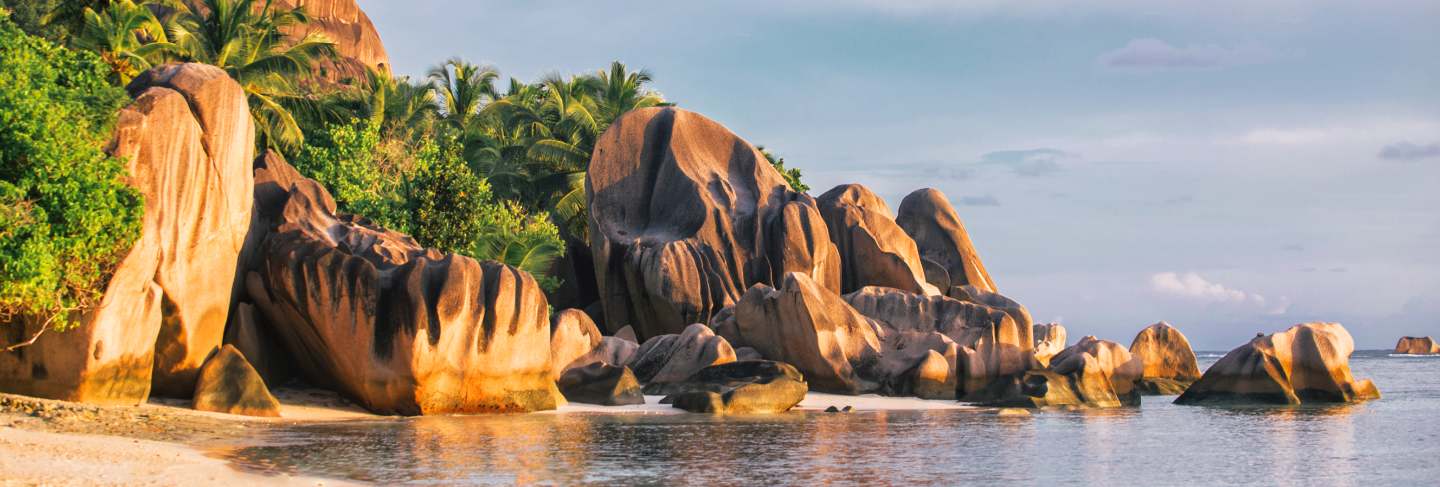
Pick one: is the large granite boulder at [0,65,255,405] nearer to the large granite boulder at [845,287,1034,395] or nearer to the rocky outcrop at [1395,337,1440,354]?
the large granite boulder at [845,287,1034,395]

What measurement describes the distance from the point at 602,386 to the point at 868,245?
1488 centimetres

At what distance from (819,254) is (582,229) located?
10645mm

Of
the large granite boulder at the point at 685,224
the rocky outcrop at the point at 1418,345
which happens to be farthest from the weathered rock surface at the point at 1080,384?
the rocky outcrop at the point at 1418,345

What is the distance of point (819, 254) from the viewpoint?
38656mm

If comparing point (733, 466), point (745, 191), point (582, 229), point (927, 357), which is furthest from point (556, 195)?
point (733, 466)

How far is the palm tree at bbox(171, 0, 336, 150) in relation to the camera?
118 feet

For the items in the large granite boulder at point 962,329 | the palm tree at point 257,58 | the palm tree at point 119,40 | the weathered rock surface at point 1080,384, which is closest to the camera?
the weathered rock surface at point 1080,384

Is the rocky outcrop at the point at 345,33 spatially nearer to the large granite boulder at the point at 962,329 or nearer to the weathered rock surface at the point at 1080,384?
the large granite boulder at the point at 962,329

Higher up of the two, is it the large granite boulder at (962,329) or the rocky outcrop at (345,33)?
the rocky outcrop at (345,33)

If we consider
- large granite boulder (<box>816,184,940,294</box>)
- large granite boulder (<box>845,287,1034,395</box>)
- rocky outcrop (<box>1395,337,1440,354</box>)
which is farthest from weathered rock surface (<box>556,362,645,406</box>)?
rocky outcrop (<box>1395,337,1440,354</box>)

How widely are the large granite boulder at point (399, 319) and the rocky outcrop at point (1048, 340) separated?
60.3 ft

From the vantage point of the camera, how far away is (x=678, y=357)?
1187 inches

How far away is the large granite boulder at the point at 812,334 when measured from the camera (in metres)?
30.8

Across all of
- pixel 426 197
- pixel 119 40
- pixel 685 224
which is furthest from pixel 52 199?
pixel 685 224
